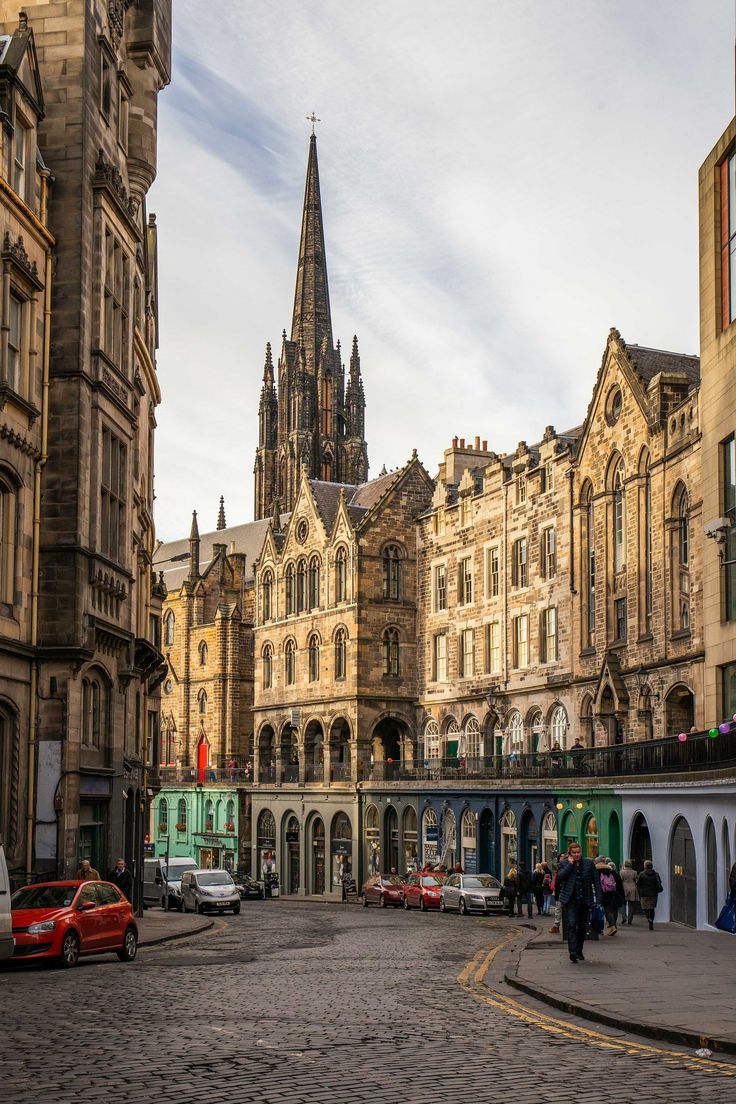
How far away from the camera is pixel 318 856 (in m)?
77.2

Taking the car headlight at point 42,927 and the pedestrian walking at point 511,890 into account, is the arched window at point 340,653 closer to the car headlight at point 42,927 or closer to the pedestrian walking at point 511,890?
the pedestrian walking at point 511,890

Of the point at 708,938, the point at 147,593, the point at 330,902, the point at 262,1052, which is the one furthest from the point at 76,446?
the point at 330,902

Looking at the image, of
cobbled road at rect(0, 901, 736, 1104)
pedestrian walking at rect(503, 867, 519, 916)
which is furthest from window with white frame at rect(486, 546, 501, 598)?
cobbled road at rect(0, 901, 736, 1104)

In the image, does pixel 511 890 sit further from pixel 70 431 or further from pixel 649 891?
pixel 70 431

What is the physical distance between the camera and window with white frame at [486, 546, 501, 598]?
6662cm

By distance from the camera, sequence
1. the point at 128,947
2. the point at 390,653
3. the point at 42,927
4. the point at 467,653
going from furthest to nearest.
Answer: the point at 390,653 → the point at 467,653 → the point at 128,947 → the point at 42,927

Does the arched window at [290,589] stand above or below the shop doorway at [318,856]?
above

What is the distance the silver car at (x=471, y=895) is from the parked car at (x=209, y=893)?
6670 mm

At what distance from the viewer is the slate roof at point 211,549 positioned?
105250 mm

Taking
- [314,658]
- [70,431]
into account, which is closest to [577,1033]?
[70,431]

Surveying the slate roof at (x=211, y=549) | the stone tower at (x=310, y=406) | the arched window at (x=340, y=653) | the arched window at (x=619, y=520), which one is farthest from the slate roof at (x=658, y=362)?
the stone tower at (x=310, y=406)

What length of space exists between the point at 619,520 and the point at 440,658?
1992cm

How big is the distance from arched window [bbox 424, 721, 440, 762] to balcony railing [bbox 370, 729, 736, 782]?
2779 millimetres

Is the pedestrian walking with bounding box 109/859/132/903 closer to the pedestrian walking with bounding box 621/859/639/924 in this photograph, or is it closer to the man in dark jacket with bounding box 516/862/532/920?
the pedestrian walking with bounding box 621/859/639/924
